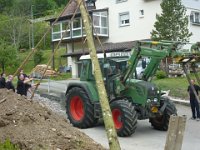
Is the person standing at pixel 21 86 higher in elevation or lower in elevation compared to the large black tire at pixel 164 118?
higher

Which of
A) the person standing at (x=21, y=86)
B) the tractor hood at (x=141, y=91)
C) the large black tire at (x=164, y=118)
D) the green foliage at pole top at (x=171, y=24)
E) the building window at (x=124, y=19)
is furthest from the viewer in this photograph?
the building window at (x=124, y=19)

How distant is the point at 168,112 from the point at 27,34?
60527 mm

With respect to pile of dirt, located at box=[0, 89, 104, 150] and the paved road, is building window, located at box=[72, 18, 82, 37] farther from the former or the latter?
pile of dirt, located at box=[0, 89, 104, 150]

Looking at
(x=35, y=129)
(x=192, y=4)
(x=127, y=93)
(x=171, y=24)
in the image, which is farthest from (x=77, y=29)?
(x=35, y=129)

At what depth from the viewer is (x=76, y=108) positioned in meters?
16.0

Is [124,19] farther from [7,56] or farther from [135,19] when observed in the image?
[7,56]

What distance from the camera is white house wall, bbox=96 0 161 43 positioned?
143 ft

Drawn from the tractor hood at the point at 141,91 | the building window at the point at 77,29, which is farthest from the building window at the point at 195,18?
the tractor hood at the point at 141,91

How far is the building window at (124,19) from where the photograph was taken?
1823 inches

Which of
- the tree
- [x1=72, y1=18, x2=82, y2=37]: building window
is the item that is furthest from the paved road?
the tree

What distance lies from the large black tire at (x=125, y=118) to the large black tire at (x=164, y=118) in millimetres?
1666

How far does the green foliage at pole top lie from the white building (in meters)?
7.11

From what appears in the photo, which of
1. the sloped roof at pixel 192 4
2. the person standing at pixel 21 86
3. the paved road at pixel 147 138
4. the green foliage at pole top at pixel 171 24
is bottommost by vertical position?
the paved road at pixel 147 138

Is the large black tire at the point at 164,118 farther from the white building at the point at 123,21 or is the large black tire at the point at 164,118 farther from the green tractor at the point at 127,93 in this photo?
the white building at the point at 123,21
